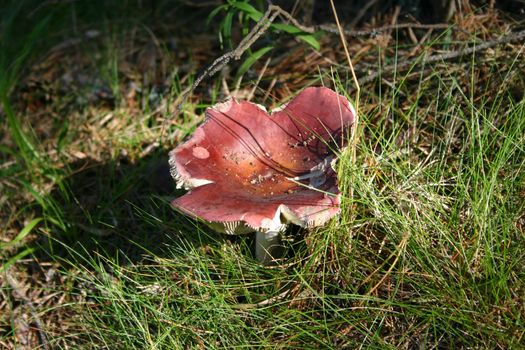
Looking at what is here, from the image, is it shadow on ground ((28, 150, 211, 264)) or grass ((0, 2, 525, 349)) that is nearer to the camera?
grass ((0, 2, 525, 349))

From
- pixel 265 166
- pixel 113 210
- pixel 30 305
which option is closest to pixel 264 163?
pixel 265 166

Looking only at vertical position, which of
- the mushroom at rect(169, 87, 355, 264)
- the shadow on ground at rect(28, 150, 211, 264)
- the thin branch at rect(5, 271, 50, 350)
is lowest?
the thin branch at rect(5, 271, 50, 350)

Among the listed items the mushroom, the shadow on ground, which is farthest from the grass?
the mushroom

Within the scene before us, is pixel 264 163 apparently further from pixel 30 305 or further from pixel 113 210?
pixel 30 305

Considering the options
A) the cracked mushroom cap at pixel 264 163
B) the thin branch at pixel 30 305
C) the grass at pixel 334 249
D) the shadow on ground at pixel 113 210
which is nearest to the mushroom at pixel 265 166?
the cracked mushroom cap at pixel 264 163

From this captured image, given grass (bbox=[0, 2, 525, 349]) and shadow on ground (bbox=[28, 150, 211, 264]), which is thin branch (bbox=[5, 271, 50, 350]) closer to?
grass (bbox=[0, 2, 525, 349])

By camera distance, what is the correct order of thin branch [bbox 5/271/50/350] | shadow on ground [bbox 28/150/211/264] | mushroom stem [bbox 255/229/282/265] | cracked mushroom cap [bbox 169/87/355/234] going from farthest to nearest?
1. shadow on ground [bbox 28/150/211/264]
2. thin branch [bbox 5/271/50/350]
3. mushroom stem [bbox 255/229/282/265]
4. cracked mushroom cap [bbox 169/87/355/234]
